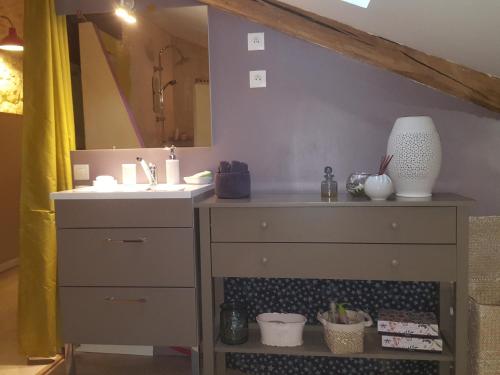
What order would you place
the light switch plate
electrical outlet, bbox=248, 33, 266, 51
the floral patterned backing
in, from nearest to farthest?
the floral patterned backing < electrical outlet, bbox=248, 33, 266, 51 < the light switch plate

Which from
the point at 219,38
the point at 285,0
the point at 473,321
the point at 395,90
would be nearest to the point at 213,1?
the point at 219,38

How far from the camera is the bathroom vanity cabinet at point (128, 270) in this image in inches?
70.6

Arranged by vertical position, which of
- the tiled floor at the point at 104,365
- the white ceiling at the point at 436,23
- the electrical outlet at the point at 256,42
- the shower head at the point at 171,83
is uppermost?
the electrical outlet at the point at 256,42

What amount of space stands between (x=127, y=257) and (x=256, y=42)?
1.26 meters

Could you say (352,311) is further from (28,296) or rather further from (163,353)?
(28,296)

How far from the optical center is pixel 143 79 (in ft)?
7.54

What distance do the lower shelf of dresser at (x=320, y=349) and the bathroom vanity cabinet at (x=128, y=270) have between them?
0.24m

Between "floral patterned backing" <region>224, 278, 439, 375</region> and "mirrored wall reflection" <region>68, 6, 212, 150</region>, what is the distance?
852 millimetres

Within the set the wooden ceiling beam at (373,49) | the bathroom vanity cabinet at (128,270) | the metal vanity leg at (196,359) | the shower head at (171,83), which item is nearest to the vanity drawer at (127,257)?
the bathroom vanity cabinet at (128,270)

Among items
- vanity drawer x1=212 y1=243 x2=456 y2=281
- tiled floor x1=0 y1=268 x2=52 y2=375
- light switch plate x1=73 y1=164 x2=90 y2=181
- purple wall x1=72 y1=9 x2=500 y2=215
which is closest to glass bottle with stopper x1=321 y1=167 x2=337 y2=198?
purple wall x1=72 y1=9 x2=500 y2=215

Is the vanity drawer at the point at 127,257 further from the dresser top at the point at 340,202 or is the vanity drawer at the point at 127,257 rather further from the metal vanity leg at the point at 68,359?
the metal vanity leg at the point at 68,359

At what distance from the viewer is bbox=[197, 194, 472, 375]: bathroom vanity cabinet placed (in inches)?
66.2

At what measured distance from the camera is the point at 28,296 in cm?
219

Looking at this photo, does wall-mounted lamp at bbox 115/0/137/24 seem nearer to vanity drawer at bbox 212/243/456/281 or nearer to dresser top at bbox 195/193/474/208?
dresser top at bbox 195/193/474/208
